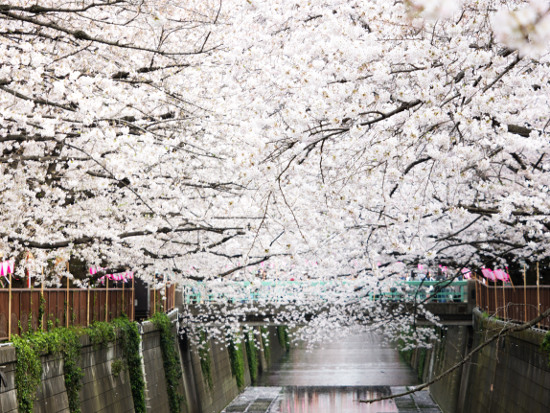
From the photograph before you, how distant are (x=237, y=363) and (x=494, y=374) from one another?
18493 mm

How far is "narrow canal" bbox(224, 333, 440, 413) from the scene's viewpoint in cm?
3506

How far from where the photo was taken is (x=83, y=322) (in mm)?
19719

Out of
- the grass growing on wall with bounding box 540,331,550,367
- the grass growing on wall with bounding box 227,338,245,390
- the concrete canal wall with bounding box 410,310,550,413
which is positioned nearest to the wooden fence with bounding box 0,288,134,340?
the concrete canal wall with bounding box 410,310,550,413

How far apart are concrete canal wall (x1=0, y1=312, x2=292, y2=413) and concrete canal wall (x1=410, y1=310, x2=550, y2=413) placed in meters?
8.20

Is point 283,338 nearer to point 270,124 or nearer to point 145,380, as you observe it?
point 145,380

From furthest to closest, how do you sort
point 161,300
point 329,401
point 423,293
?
point 329,401
point 423,293
point 161,300

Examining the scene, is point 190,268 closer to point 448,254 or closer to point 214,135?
point 448,254

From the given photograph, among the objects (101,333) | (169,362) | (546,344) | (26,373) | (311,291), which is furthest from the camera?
(311,291)

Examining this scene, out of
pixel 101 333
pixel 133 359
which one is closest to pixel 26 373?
pixel 101 333

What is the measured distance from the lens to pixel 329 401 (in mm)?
37125

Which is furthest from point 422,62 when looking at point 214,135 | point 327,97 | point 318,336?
point 318,336

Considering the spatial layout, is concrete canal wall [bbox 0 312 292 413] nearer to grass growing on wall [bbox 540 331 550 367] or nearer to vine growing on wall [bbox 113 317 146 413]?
vine growing on wall [bbox 113 317 146 413]

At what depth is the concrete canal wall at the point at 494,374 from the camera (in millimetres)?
17891

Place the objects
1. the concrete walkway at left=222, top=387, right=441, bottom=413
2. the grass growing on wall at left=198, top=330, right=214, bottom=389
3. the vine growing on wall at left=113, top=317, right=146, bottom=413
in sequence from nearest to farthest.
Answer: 1. the vine growing on wall at left=113, top=317, right=146, bottom=413
2. the grass growing on wall at left=198, top=330, right=214, bottom=389
3. the concrete walkway at left=222, top=387, right=441, bottom=413
